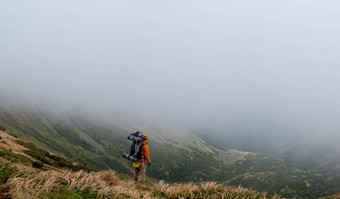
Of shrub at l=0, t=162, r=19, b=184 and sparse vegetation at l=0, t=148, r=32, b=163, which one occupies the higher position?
shrub at l=0, t=162, r=19, b=184

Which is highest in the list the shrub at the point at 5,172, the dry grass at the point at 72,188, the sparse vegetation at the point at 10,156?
the dry grass at the point at 72,188

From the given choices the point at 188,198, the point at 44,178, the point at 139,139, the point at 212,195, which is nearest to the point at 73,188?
the point at 44,178

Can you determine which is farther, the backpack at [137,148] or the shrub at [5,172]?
the backpack at [137,148]

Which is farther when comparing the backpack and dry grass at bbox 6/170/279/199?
the backpack

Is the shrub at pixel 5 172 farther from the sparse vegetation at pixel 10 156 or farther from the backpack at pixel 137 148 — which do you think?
the backpack at pixel 137 148

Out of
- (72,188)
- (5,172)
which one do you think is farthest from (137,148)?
(5,172)

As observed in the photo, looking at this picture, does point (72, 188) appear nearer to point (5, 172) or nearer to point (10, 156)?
point (5, 172)

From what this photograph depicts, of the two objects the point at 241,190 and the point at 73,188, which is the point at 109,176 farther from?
the point at 241,190

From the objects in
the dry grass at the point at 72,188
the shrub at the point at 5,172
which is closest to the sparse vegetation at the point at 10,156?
the shrub at the point at 5,172

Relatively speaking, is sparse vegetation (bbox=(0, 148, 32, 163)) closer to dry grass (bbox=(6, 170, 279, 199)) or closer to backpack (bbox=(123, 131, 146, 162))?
backpack (bbox=(123, 131, 146, 162))

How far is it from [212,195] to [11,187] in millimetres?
7338

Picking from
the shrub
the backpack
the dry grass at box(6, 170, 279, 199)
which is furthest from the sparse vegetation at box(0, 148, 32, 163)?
the dry grass at box(6, 170, 279, 199)

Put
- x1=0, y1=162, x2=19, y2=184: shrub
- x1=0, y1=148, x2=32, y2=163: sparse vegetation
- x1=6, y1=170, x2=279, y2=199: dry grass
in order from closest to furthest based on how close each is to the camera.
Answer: x1=6, y1=170, x2=279, y2=199: dry grass < x1=0, y1=162, x2=19, y2=184: shrub < x1=0, y1=148, x2=32, y2=163: sparse vegetation

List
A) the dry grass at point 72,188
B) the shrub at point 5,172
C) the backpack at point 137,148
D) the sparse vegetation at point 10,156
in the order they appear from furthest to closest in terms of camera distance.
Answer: the backpack at point 137,148
the sparse vegetation at point 10,156
the shrub at point 5,172
the dry grass at point 72,188
